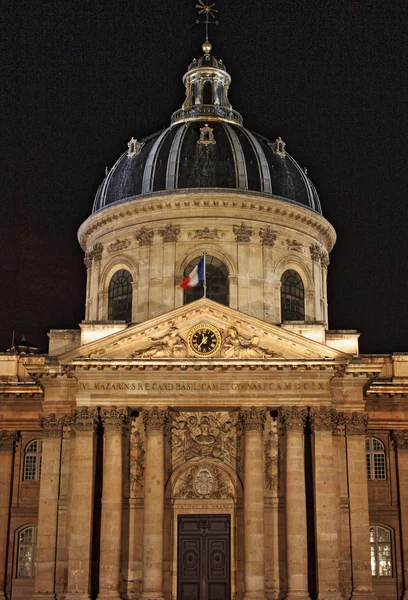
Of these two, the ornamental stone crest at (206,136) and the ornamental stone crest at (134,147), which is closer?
the ornamental stone crest at (206,136)

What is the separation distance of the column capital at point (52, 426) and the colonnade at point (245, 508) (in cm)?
111

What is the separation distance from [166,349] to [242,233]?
10.6m

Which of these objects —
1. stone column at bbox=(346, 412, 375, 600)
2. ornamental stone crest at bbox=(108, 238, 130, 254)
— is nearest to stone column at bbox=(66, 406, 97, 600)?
stone column at bbox=(346, 412, 375, 600)

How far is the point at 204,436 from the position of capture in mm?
40906

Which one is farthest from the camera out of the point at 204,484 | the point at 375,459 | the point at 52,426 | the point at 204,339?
the point at 375,459


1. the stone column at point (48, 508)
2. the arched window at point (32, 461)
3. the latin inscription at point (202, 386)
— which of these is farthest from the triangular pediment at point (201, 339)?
the arched window at point (32, 461)

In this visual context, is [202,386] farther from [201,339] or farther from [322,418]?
[322,418]

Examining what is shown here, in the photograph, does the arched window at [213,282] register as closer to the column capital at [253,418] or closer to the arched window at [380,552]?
the column capital at [253,418]

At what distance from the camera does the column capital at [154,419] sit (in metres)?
39.4

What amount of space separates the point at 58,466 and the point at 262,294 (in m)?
13.9

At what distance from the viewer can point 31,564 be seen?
43.5 meters

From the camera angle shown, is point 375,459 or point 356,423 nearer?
point 356,423

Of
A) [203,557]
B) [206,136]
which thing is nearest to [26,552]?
[203,557]

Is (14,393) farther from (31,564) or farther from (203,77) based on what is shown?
(203,77)
